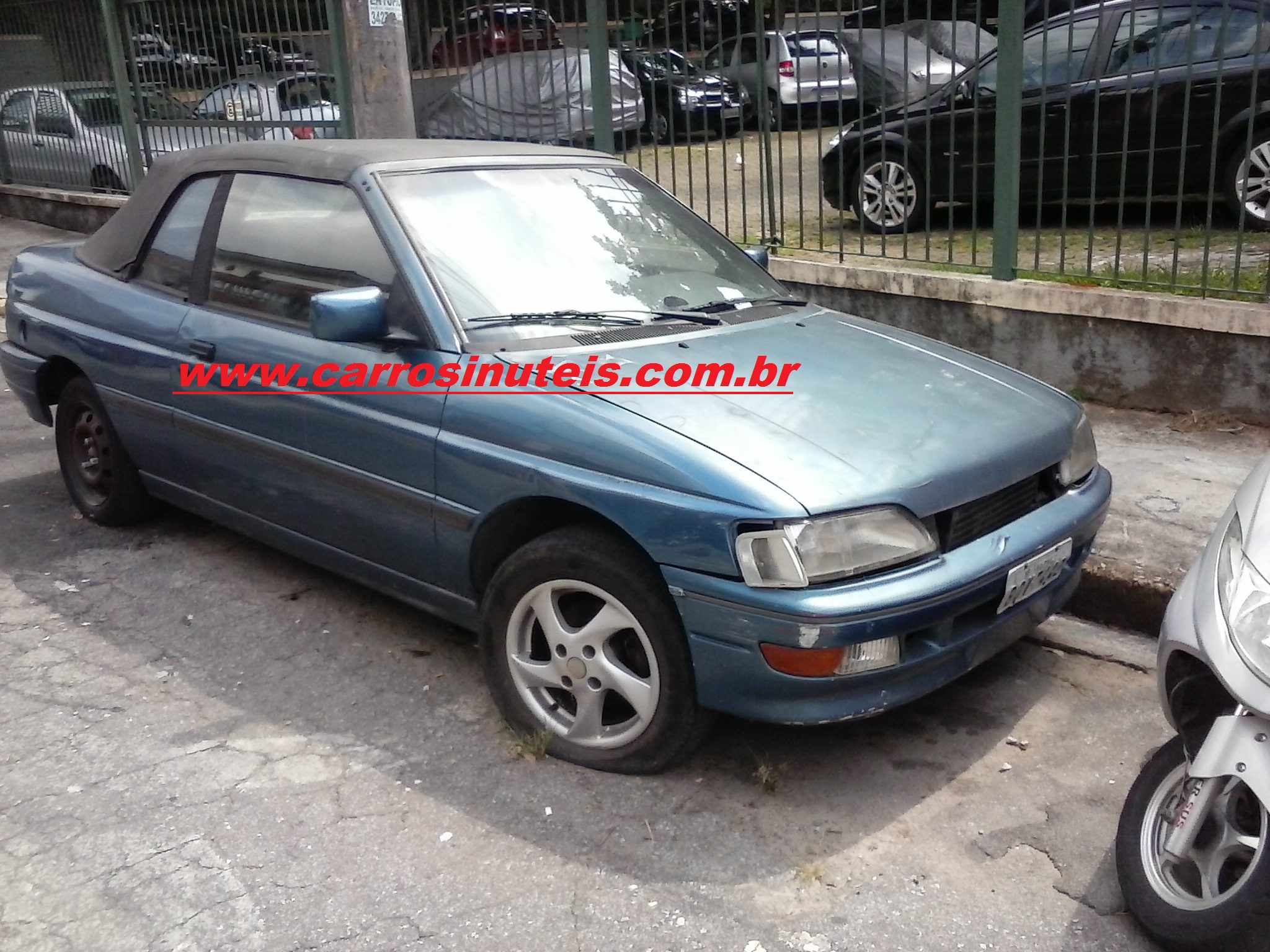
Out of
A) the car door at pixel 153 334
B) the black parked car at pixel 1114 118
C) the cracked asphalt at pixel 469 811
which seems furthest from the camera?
the black parked car at pixel 1114 118

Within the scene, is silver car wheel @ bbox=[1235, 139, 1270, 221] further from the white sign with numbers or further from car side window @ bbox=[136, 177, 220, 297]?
car side window @ bbox=[136, 177, 220, 297]

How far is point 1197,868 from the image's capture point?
2.59m

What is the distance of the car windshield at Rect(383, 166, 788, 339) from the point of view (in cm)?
365

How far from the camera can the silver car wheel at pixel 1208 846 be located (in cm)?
241

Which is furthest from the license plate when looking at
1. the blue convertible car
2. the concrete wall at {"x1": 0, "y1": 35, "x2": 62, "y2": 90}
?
the concrete wall at {"x1": 0, "y1": 35, "x2": 62, "y2": 90}

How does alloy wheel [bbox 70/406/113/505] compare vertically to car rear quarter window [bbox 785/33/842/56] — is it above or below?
below

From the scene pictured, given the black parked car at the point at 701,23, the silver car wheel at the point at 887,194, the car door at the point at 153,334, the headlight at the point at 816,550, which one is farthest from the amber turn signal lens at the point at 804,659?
the black parked car at the point at 701,23

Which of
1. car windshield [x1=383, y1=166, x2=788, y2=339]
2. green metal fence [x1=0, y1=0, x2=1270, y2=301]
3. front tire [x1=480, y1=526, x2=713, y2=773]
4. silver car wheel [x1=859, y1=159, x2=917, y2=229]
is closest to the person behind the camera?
front tire [x1=480, y1=526, x2=713, y2=773]

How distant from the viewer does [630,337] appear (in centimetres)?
361

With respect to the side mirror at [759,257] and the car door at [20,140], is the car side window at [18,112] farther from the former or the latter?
the side mirror at [759,257]

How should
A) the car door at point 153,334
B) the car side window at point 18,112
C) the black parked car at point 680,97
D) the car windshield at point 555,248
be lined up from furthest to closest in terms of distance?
1. the car side window at point 18,112
2. the black parked car at point 680,97
3. the car door at point 153,334
4. the car windshield at point 555,248

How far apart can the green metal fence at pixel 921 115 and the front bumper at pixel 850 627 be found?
3037 mm

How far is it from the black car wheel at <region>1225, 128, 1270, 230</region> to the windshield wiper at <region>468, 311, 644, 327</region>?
12.7ft

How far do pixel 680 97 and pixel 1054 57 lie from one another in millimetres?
2257
